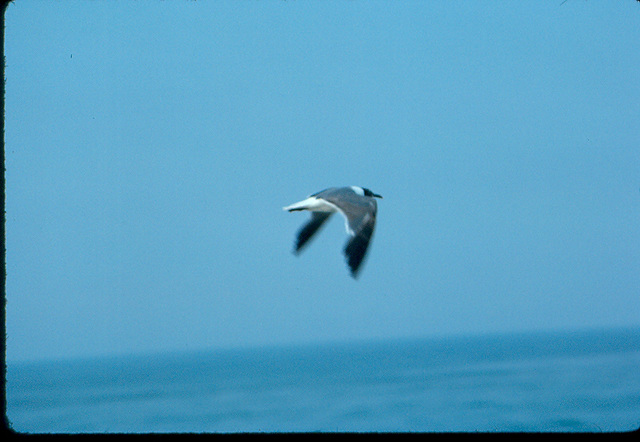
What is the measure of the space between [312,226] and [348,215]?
0.59 meters

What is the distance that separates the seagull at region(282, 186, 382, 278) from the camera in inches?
98.2

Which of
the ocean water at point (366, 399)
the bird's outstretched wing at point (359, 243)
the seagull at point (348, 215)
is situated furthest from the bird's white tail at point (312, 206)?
the ocean water at point (366, 399)

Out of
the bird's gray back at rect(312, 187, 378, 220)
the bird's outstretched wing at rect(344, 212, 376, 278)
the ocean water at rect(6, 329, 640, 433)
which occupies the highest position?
the ocean water at rect(6, 329, 640, 433)

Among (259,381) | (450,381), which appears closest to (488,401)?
(450,381)

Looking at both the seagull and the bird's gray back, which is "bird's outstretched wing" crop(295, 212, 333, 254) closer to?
the seagull

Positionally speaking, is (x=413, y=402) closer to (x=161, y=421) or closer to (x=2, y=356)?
(x=161, y=421)

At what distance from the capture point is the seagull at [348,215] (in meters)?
2.49

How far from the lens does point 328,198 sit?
300 centimetres

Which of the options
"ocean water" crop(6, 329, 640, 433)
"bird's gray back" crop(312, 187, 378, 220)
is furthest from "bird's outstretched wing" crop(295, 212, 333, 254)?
"ocean water" crop(6, 329, 640, 433)

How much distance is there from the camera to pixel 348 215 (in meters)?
2.69

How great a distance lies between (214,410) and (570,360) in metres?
20.8

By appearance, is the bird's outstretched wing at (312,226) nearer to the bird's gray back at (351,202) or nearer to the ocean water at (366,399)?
the bird's gray back at (351,202)

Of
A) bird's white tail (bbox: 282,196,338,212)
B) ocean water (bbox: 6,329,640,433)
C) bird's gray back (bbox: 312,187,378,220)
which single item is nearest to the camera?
bird's gray back (bbox: 312,187,378,220)

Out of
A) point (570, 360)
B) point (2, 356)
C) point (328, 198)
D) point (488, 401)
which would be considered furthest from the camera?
point (570, 360)
